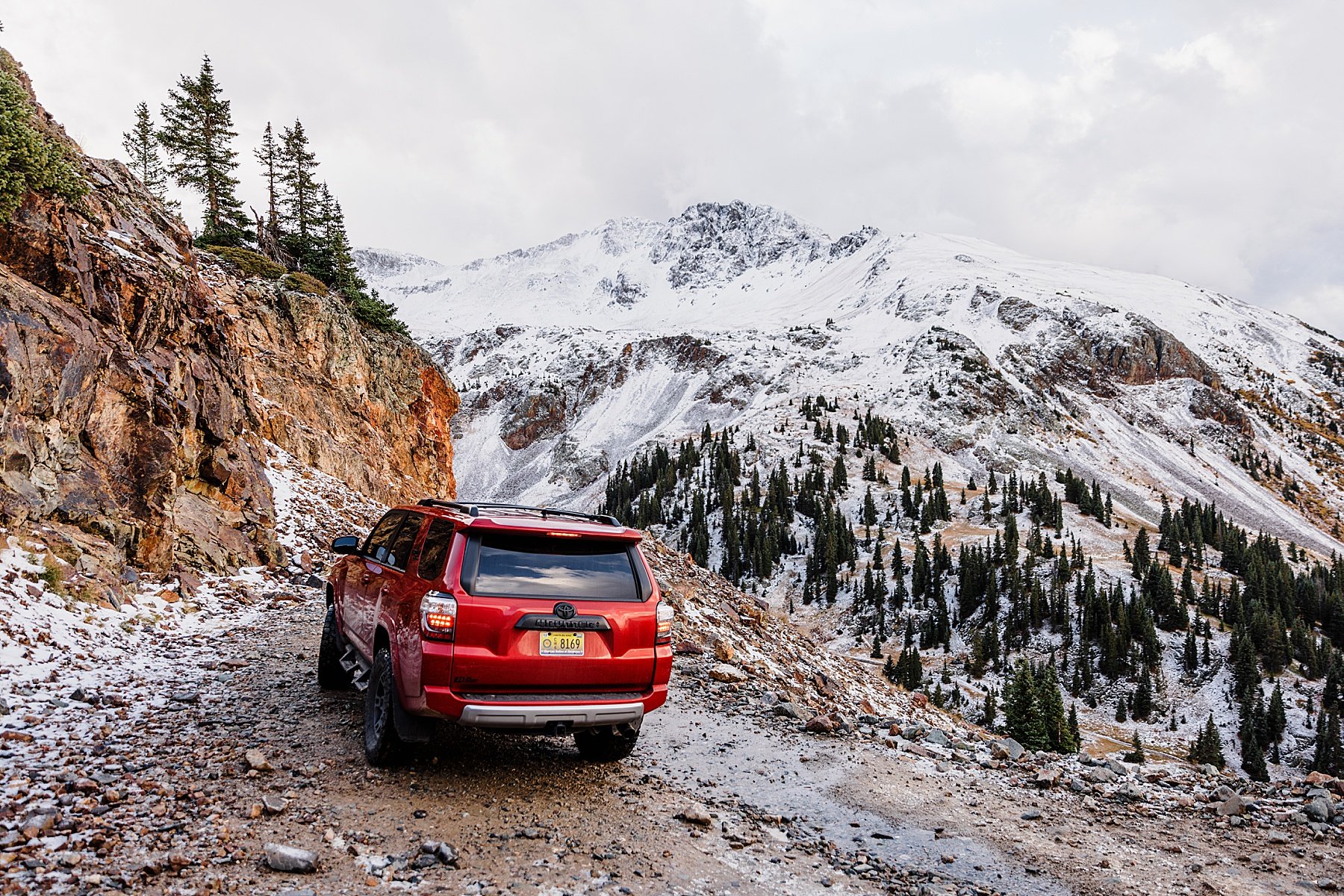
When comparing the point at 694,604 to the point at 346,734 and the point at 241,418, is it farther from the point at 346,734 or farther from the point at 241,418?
the point at 241,418

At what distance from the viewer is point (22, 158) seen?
41.3 feet

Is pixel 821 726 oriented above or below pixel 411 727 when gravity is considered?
below

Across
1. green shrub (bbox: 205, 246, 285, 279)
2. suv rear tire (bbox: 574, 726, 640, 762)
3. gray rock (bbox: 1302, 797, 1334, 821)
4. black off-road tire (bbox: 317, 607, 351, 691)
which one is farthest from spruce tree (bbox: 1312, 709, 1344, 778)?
A: green shrub (bbox: 205, 246, 285, 279)

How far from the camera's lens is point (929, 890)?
525 centimetres

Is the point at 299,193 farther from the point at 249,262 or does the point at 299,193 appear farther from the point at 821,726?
the point at 821,726

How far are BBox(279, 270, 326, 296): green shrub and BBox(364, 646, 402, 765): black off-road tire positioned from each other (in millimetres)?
33207

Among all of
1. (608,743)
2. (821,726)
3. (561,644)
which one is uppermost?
(561,644)

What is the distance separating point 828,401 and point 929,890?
197 meters

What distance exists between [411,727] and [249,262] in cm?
3602

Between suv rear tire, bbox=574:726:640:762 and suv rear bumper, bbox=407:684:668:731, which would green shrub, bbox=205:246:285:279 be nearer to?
suv rear tire, bbox=574:726:640:762

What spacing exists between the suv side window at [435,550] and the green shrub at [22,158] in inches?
469

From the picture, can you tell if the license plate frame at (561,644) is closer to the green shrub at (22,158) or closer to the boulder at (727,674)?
the boulder at (727,674)

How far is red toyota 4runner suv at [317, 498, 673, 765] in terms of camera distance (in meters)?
5.73

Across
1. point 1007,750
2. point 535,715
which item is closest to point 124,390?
point 535,715
